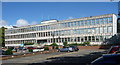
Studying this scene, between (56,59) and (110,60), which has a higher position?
(110,60)

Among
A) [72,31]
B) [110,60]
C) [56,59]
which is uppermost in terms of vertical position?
[72,31]

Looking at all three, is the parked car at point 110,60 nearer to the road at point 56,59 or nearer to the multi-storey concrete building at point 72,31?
the road at point 56,59

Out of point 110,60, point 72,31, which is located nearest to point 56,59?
point 110,60

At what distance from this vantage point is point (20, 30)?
83812mm

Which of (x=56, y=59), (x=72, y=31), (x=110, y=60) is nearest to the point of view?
(x=110, y=60)

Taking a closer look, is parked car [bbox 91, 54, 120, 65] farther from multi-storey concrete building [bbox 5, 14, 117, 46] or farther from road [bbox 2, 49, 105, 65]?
multi-storey concrete building [bbox 5, 14, 117, 46]

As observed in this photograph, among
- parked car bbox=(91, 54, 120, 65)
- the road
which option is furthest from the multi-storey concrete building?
parked car bbox=(91, 54, 120, 65)

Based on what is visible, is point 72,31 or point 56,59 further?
point 72,31

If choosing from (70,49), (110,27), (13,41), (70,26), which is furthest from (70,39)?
(13,41)

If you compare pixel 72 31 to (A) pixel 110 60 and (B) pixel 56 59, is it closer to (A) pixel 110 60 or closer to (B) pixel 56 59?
(B) pixel 56 59

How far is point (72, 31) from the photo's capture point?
62.2 meters

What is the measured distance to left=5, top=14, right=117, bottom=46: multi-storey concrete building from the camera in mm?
53531

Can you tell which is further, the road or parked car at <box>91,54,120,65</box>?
the road

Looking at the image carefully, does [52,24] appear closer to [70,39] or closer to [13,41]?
[70,39]
